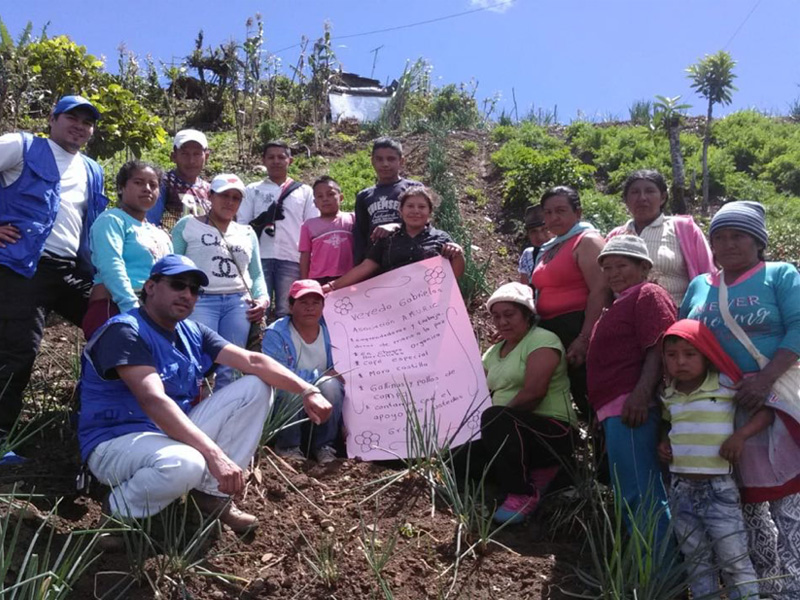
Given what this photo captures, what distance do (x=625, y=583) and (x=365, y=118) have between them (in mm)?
15240

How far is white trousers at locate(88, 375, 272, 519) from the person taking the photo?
3010 mm

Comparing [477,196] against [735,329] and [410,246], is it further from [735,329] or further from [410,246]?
[735,329]

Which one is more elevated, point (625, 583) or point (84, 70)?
point (84, 70)

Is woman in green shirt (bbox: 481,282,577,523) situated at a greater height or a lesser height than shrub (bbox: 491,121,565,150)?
lesser

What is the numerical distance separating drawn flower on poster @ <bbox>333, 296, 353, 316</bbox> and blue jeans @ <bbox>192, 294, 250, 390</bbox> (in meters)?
0.58

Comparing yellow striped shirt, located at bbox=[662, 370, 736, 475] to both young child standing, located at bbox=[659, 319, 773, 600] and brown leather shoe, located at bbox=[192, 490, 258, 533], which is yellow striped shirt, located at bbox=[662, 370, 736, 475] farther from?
brown leather shoe, located at bbox=[192, 490, 258, 533]

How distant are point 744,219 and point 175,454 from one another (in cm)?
261

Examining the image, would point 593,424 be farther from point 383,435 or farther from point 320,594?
point 320,594

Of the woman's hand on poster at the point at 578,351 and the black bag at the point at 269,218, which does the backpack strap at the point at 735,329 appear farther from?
the black bag at the point at 269,218

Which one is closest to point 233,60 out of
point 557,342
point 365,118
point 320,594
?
point 365,118

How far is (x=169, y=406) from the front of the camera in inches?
119

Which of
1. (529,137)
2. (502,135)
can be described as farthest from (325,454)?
(502,135)

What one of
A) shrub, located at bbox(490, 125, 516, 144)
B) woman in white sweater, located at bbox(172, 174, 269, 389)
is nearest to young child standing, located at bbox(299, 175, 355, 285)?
woman in white sweater, located at bbox(172, 174, 269, 389)

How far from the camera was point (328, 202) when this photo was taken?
551 centimetres
